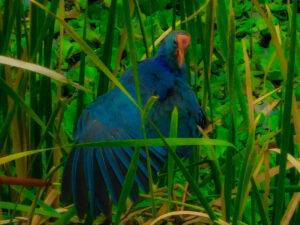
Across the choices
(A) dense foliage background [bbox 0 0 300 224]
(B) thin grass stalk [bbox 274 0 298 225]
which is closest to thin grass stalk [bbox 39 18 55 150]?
(A) dense foliage background [bbox 0 0 300 224]

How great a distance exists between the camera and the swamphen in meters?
1.16

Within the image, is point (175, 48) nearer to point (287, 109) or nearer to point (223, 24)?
point (223, 24)

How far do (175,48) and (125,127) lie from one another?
264mm

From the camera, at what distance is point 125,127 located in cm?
132

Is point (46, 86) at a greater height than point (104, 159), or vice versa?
point (46, 86)

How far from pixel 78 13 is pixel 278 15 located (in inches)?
26.5

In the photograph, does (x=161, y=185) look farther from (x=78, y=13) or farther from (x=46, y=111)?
(x=78, y=13)

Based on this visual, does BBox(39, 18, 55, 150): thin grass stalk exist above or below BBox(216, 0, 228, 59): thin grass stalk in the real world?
below

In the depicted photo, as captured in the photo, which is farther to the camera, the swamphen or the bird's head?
the bird's head

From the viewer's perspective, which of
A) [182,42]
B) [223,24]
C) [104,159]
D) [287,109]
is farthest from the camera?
[182,42]

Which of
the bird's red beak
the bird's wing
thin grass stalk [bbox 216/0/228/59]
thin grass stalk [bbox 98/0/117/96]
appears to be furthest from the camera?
the bird's red beak

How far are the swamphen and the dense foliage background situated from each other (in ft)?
0.09

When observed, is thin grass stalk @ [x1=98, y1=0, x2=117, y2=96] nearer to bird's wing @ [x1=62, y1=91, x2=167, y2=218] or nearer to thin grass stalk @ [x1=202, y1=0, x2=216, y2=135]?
bird's wing @ [x1=62, y1=91, x2=167, y2=218]

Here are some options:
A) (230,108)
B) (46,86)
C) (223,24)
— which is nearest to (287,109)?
(230,108)
